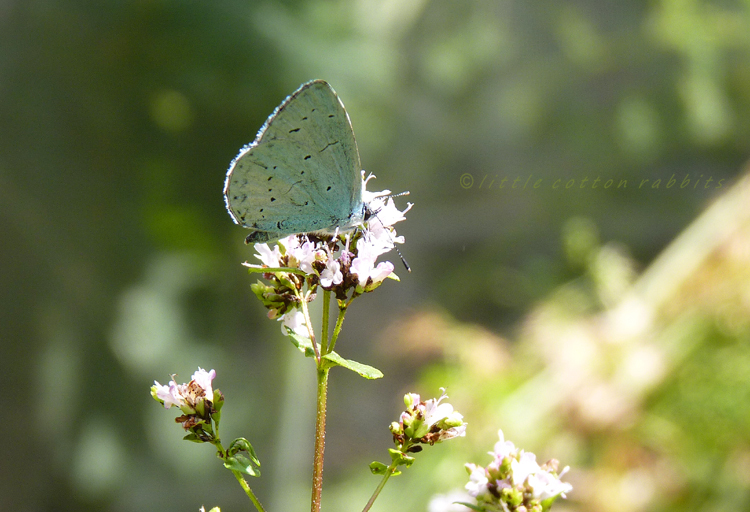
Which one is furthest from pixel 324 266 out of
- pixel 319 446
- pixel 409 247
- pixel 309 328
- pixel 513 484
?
pixel 409 247

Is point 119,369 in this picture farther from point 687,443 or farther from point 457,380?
point 687,443

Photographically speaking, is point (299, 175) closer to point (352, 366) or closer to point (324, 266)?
point (324, 266)

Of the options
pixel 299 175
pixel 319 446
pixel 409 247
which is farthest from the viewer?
pixel 409 247

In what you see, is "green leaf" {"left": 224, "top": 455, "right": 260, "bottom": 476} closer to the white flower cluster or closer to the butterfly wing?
the white flower cluster

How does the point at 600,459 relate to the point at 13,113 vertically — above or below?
below

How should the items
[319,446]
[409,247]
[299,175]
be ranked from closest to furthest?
[319,446], [299,175], [409,247]

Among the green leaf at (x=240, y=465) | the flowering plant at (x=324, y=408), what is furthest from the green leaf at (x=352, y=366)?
the green leaf at (x=240, y=465)

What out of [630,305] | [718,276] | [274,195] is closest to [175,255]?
[274,195]
